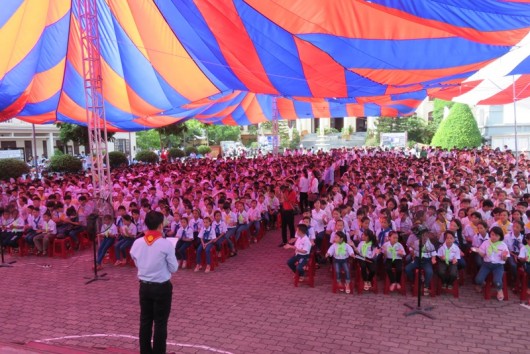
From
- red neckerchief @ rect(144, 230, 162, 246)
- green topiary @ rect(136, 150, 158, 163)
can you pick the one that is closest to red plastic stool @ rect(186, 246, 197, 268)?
red neckerchief @ rect(144, 230, 162, 246)

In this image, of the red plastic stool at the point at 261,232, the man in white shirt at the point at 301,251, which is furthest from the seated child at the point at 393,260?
the red plastic stool at the point at 261,232

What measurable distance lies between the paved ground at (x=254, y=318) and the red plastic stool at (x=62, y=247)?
4.42ft

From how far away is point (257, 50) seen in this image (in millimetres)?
8336

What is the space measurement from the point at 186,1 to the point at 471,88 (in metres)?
10.3

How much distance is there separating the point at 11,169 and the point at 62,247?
481 inches

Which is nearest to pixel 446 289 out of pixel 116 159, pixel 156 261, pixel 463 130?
pixel 156 261

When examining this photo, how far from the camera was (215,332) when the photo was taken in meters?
5.13

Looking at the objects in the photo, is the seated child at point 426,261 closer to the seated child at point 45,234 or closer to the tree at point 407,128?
the seated child at point 45,234

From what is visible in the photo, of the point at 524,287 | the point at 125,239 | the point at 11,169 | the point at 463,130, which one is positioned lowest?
the point at 524,287

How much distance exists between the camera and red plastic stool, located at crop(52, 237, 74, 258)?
8750 millimetres

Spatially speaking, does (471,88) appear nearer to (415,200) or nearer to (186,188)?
(415,200)

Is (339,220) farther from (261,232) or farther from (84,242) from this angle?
(84,242)

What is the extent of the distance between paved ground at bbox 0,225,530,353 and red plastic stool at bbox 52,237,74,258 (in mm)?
1346

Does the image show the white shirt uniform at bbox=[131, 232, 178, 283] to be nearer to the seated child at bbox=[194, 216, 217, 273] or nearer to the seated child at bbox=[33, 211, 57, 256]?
the seated child at bbox=[194, 216, 217, 273]
